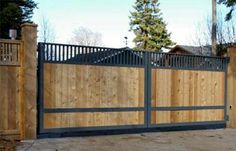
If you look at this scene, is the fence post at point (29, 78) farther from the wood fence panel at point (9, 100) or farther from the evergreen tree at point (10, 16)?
the evergreen tree at point (10, 16)

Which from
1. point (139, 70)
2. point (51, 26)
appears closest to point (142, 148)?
point (139, 70)

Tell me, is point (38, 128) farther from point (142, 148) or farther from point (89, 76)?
point (142, 148)

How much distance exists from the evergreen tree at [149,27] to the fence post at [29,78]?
30.0 metres

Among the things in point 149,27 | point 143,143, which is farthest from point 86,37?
point 143,143

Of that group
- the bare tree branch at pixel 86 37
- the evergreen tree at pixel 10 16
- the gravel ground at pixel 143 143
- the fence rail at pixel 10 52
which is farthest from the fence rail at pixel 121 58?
the bare tree branch at pixel 86 37

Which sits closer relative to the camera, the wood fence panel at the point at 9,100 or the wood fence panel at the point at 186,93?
the wood fence panel at the point at 9,100

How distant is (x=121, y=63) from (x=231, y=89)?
3.56 m

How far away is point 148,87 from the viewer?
9836mm

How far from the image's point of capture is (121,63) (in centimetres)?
955

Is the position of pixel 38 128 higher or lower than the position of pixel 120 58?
lower

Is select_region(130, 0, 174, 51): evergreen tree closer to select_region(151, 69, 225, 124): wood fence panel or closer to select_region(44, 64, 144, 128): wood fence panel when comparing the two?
select_region(151, 69, 225, 124): wood fence panel

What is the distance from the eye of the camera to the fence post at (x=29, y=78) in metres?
8.28

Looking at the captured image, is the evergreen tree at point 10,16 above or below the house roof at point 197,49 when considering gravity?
above

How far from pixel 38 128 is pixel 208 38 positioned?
18.9m
